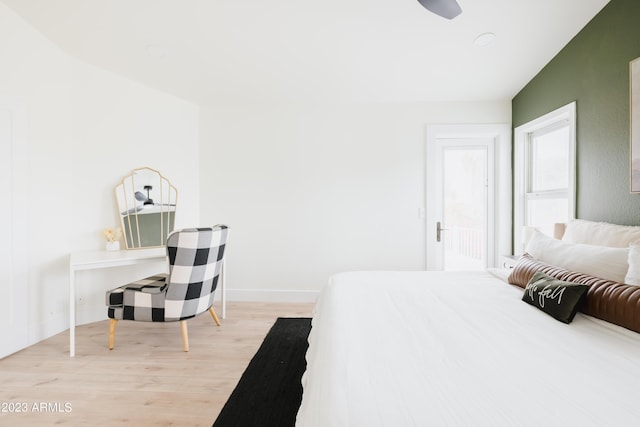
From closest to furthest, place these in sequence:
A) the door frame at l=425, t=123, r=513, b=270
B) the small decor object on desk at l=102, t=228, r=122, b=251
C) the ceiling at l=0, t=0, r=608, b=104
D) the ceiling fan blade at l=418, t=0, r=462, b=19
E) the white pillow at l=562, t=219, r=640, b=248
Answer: the ceiling fan blade at l=418, t=0, r=462, b=19 → the white pillow at l=562, t=219, r=640, b=248 → the ceiling at l=0, t=0, r=608, b=104 → the small decor object on desk at l=102, t=228, r=122, b=251 → the door frame at l=425, t=123, r=513, b=270

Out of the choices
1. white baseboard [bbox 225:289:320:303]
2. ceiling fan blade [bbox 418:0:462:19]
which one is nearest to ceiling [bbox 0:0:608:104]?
ceiling fan blade [bbox 418:0:462:19]

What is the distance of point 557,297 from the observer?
4.60 ft

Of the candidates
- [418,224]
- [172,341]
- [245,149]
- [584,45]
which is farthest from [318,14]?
[172,341]

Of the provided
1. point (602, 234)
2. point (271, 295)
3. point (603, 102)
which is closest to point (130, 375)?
point (271, 295)

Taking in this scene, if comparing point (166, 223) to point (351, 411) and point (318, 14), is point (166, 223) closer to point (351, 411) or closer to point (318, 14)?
point (318, 14)

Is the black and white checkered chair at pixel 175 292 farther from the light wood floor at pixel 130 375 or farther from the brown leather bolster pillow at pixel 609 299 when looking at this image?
the brown leather bolster pillow at pixel 609 299

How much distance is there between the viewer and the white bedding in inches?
29.0

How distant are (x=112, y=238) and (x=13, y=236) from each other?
27.1 inches

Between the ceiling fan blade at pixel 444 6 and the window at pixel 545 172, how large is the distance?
169 cm

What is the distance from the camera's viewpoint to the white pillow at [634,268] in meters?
1.32

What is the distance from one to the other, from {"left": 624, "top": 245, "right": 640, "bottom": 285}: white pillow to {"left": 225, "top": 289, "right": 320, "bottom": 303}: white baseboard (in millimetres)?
2697

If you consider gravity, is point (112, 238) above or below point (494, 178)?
below

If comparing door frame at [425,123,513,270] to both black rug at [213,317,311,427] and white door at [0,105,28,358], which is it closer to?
black rug at [213,317,311,427]

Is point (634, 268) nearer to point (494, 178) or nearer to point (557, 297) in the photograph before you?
point (557, 297)
